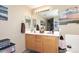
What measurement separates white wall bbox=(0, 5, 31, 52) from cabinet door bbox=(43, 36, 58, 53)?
0.25 m

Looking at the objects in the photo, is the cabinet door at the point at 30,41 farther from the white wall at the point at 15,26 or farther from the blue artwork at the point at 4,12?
the blue artwork at the point at 4,12

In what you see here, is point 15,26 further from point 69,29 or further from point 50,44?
point 69,29

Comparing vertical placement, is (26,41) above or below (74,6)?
below

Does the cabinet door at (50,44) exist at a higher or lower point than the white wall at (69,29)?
lower

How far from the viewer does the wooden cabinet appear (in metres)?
1.03

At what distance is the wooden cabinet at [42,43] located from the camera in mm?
1025

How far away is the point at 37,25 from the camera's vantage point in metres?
1.06

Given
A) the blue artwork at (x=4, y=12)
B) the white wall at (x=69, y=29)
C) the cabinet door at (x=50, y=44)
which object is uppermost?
the blue artwork at (x=4, y=12)

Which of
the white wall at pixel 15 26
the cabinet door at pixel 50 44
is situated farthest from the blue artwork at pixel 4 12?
the cabinet door at pixel 50 44

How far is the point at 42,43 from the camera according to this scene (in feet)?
A: 3.50

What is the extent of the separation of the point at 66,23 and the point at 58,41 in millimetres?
211

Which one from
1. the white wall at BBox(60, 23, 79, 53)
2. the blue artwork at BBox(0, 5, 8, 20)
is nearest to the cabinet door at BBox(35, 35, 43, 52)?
the white wall at BBox(60, 23, 79, 53)
